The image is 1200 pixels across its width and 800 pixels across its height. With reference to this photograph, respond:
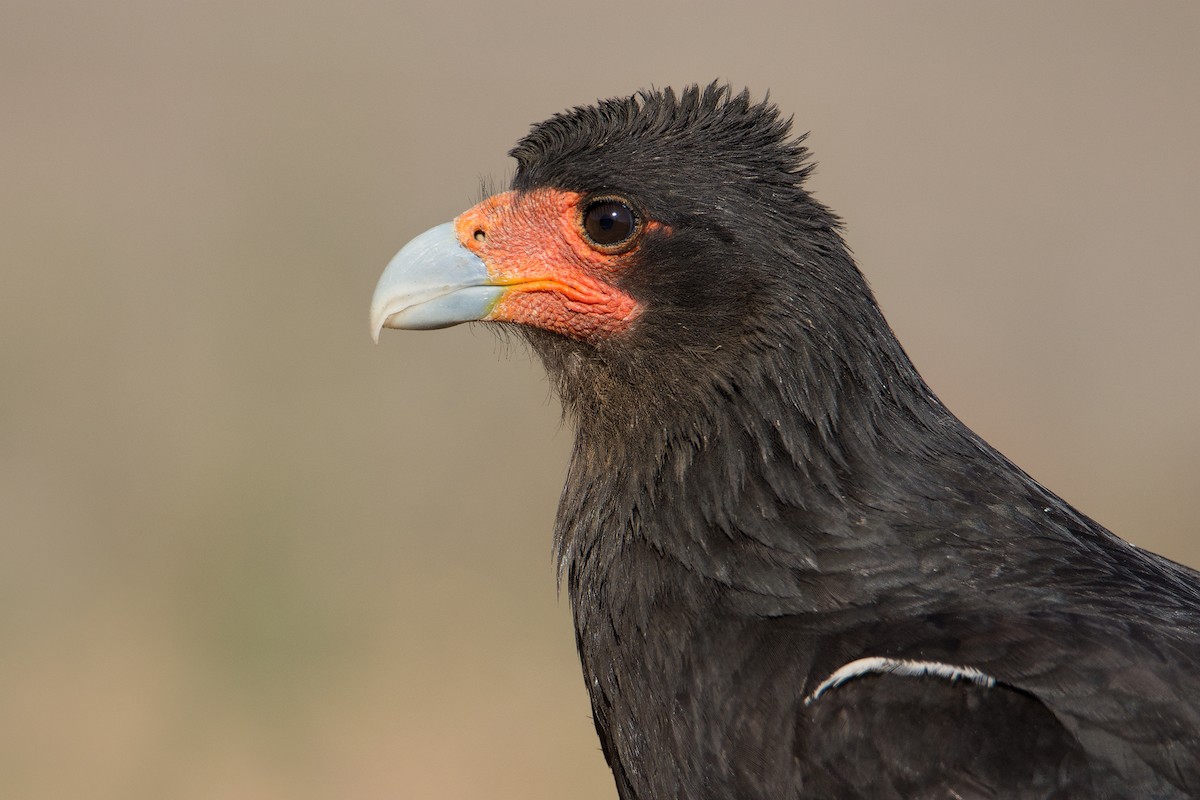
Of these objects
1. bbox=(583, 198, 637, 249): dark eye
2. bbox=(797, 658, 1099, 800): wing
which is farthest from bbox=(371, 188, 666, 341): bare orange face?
bbox=(797, 658, 1099, 800): wing

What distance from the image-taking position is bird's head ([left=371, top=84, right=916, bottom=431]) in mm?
4418

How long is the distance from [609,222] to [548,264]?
0.75 ft

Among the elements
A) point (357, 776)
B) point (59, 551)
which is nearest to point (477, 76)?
point (59, 551)

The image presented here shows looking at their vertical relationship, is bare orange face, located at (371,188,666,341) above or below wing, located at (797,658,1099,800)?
above

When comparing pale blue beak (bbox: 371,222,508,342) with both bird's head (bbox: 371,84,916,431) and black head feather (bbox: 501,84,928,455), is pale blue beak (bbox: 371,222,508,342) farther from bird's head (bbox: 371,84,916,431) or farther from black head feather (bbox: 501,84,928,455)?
black head feather (bbox: 501,84,928,455)

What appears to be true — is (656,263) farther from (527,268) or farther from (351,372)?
(351,372)

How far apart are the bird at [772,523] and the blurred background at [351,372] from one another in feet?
3.19

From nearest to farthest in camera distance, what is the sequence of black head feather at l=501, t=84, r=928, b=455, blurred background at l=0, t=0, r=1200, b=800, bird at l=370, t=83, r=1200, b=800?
bird at l=370, t=83, r=1200, b=800 < black head feather at l=501, t=84, r=928, b=455 < blurred background at l=0, t=0, r=1200, b=800

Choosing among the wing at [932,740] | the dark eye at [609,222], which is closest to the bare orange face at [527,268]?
the dark eye at [609,222]

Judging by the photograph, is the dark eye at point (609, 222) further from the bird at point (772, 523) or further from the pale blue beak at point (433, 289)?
the pale blue beak at point (433, 289)

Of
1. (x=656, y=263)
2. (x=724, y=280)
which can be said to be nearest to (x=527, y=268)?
(x=656, y=263)

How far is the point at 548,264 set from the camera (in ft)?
15.5

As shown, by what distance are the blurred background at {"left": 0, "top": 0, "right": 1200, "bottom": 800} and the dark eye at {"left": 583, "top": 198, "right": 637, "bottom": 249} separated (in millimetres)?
1006

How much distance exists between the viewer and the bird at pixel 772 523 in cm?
370
